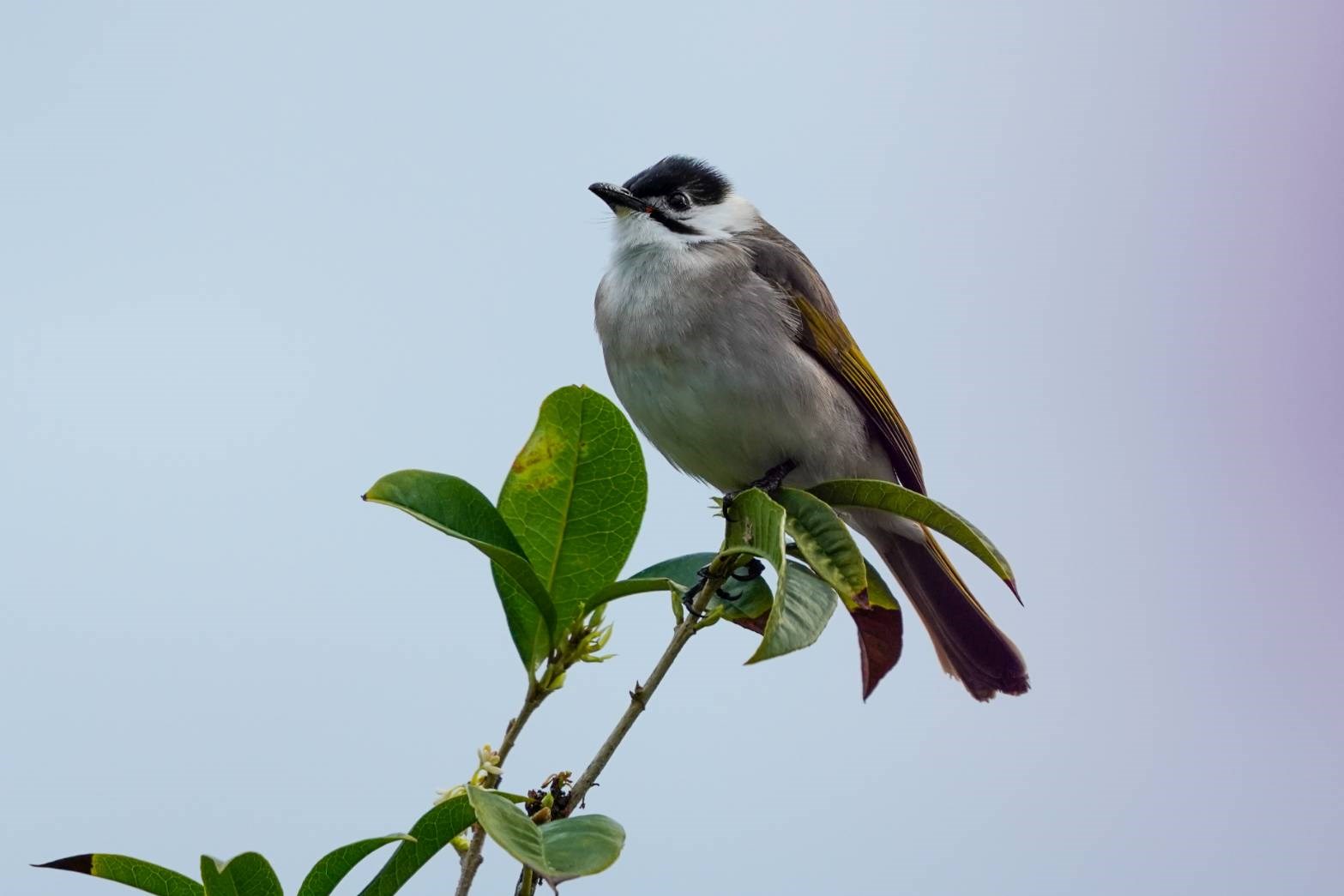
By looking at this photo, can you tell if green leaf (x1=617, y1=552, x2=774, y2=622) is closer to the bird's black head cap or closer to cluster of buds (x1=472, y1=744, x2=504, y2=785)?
cluster of buds (x1=472, y1=744, x2=504, y2=785)

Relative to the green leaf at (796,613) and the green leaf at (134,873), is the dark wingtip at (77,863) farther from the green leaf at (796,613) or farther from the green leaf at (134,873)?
the green leaf at (796,613)

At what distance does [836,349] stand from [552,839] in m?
2.57

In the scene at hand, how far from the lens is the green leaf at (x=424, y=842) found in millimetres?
1775

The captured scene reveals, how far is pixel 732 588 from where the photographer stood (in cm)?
246

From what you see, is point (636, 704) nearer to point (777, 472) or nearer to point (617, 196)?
point (777, 472)

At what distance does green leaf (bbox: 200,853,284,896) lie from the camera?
5.63 ft

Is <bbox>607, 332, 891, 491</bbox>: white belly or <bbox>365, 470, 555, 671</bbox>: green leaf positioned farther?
<bbox>607, 332, 891, 491</bbox>: white belly

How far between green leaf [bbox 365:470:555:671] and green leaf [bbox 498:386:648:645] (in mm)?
35

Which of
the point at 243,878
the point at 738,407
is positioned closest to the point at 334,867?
the point at 243,878

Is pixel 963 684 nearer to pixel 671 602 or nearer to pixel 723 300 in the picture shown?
pixel 723 300

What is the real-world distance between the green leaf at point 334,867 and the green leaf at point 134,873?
0.43 feet

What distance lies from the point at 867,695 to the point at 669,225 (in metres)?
2.02

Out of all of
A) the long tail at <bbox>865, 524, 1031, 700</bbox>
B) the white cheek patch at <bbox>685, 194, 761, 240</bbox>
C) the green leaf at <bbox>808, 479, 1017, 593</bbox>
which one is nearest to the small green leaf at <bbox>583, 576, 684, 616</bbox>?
the green leaf at <bbox>808, 479, 1017, 593</bbox>

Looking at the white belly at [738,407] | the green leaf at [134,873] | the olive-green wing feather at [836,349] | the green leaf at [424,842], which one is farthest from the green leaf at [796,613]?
the olive-green wing feather at [836,349]
